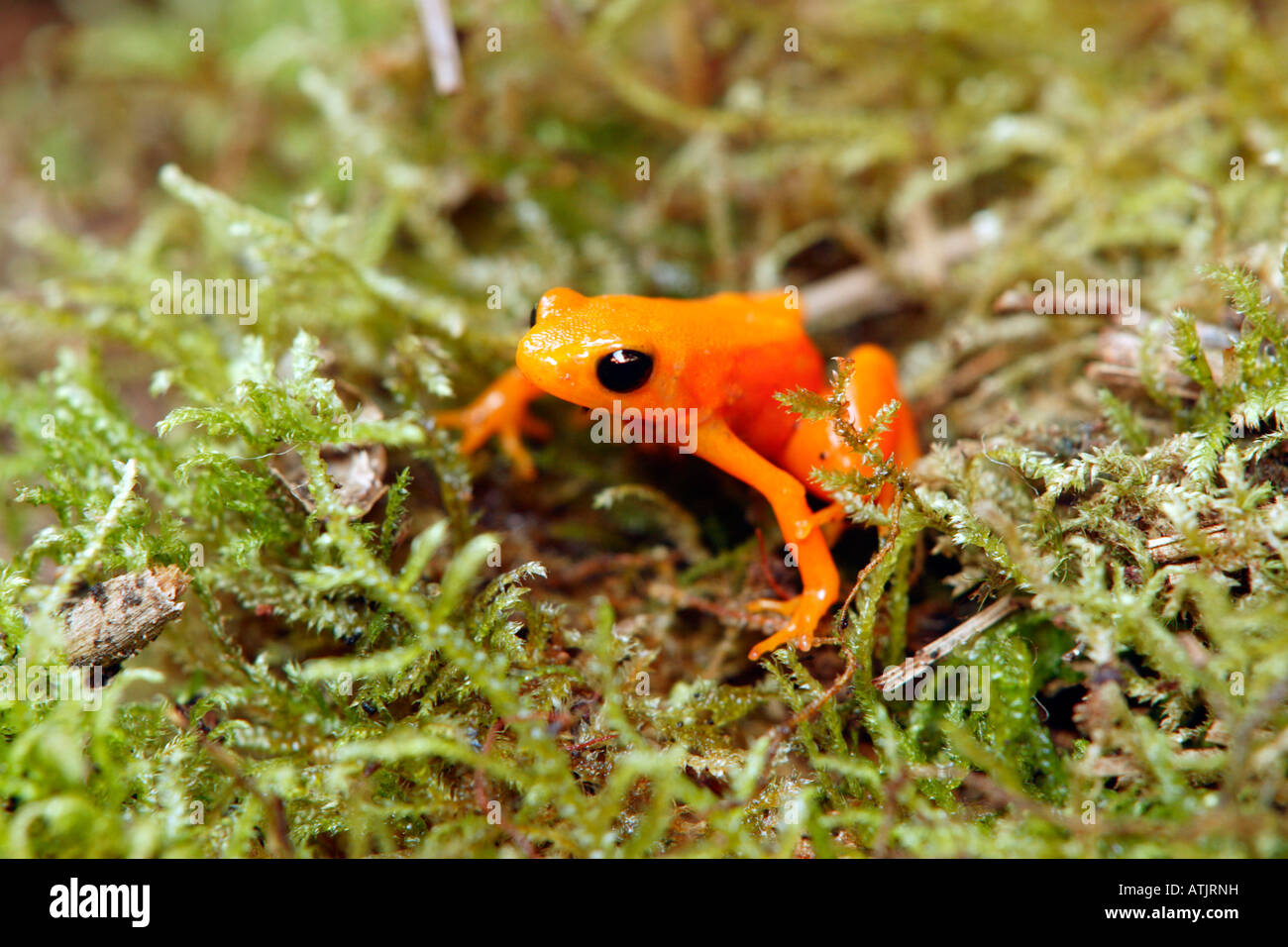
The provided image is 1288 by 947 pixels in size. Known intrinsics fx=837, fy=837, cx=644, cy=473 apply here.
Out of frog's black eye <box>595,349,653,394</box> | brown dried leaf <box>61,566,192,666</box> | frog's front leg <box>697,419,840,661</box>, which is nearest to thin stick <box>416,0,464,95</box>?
frog's black eye <box>595,349,653,394</box>

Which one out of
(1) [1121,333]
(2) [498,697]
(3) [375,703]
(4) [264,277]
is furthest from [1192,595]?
(4) [264,277]

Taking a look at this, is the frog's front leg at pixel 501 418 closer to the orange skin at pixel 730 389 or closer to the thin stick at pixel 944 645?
the orange skin at pixel 730 389

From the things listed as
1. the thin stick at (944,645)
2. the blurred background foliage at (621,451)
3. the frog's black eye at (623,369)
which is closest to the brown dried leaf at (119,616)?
the blurred background foliage at (621,451)

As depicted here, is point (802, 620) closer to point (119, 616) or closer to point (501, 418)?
point (501, 418)

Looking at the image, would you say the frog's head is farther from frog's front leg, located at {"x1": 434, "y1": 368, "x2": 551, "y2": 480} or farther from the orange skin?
frog's front leg, located at {"x1": 434, "y1": 368, "x2": 551, "y2": 480}

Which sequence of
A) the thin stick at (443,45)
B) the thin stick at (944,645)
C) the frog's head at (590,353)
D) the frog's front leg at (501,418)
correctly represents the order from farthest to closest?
the thin stick at (443,45) → the frog's front leg at (501,418) → the frog's head at (590,353) → the thin stick at (944,645)
